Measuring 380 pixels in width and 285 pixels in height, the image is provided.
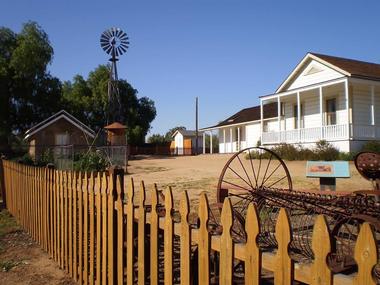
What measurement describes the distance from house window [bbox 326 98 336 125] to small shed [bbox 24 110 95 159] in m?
24.2

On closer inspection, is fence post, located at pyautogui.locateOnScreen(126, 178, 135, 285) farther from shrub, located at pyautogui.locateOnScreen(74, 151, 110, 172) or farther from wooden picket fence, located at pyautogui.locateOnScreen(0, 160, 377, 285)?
shrub, located at pyautogui.locateOnScreen(74, 151, 110, 172)

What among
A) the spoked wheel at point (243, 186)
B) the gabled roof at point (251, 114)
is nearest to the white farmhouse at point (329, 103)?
the spoked wheel at point (243, 186)

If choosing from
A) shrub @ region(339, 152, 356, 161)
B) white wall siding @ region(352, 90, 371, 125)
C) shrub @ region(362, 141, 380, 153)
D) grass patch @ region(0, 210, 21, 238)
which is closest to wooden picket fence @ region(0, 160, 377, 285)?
grass patch @ region(0, 210, 21, 238)

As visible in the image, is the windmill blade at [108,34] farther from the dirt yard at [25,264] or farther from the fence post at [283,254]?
the fence post at [283,254]

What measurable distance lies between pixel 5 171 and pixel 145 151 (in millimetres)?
45699

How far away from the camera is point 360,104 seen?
88.3 ft

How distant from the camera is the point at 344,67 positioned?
2739 cm

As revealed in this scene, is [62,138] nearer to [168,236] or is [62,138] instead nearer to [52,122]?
[52,122]

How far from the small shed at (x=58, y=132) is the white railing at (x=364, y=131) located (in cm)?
2680

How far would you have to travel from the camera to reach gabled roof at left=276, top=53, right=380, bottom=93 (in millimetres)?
26325

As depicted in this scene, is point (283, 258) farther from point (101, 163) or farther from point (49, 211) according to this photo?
point (101, 163)

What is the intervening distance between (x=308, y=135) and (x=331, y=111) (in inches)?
108

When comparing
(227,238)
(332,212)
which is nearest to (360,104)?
(332,212)

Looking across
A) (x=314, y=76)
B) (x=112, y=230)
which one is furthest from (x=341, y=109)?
(x=112, y=230)
